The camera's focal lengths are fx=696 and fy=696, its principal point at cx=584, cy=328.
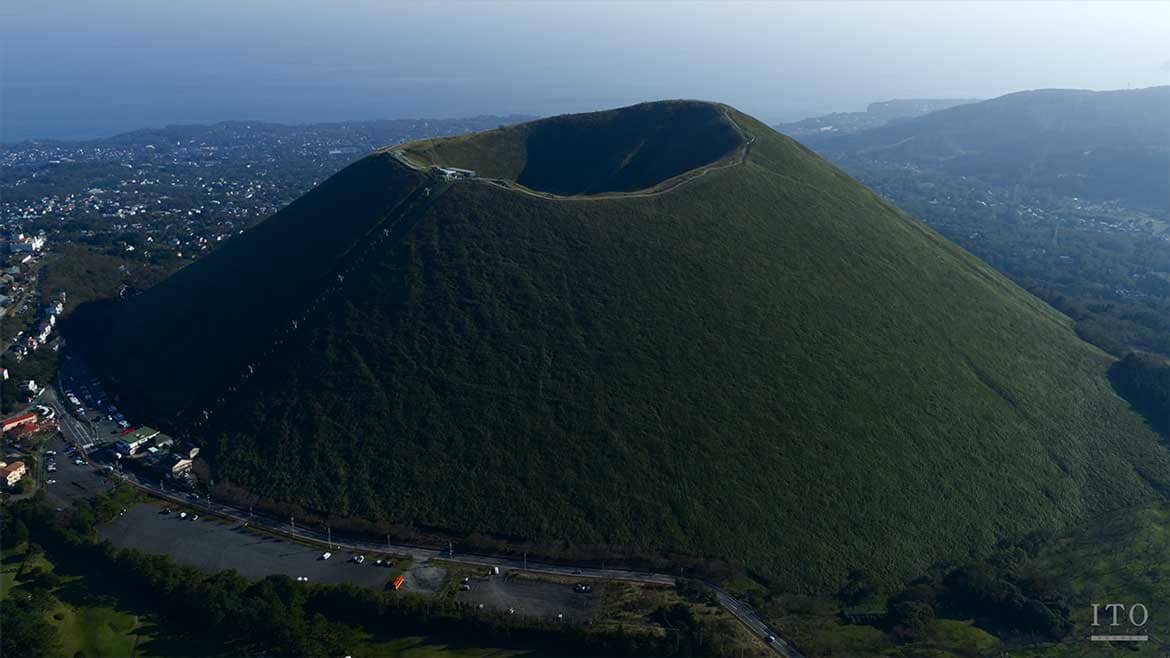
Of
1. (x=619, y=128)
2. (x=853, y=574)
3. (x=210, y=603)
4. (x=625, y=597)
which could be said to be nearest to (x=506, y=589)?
(x=625, y=597)

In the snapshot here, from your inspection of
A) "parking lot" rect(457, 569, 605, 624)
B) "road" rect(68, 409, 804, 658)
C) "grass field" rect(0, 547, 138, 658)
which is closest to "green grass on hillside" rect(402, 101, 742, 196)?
"road" rect(68, 409, 804, 658)

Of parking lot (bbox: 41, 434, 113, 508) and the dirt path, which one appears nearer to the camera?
parking lot (bbox: 41, 434, 113, 508)

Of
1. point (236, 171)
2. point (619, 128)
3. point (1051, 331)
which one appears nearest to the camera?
point (1051, 331)

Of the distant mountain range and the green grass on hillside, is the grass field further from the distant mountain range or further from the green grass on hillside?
the distant mountain range

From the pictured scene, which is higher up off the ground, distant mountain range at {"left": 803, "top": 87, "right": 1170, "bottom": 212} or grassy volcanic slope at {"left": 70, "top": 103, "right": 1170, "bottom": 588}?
distant mountain range at {"left": 803, "top": 87, "right": 1170, "bottom": 212}

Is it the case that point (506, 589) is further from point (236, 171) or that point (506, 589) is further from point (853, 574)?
point (236, 171)

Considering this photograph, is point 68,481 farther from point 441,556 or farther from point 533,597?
point 533,597
